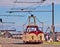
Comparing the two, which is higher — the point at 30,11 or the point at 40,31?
the point at 30,11

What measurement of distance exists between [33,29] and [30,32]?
0.50 m

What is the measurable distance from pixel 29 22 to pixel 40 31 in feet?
6.69

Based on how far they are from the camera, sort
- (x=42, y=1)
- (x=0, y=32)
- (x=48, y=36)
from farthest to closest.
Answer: (x=0, y=32) < (x=48, y=36) < (x=42, y=1)

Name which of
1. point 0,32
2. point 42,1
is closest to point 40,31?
point 42,1

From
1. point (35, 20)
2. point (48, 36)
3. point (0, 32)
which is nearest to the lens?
point (35, 20)

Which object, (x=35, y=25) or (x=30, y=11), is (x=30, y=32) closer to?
(x=35, y=25)

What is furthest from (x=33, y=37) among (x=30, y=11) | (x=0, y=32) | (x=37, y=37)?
(x=0, y=32)

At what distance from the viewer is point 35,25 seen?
3262cm

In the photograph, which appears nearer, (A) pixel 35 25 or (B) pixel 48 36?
(A) pixel 35 25

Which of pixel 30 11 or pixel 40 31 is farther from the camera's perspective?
pixel 30 11

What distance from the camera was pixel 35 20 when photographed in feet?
110

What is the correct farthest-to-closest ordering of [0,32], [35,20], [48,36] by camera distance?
1. [0,32]
2. [48,36]
3. [35,20]

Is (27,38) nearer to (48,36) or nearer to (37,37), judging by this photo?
(37,37)

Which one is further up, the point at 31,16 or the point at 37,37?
the point at 31,16
